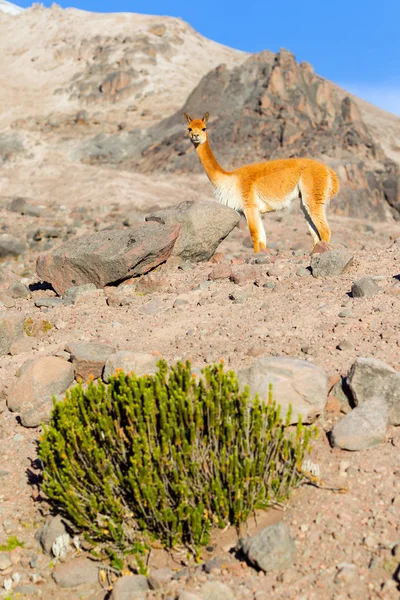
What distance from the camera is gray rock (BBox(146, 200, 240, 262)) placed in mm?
10711

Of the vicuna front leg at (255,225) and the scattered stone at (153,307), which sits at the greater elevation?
the vicuna front leg at (255,225)

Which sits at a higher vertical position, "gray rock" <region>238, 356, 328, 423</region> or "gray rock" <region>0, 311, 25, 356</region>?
"gray rock" <region>238, 356, 328, 423</region>

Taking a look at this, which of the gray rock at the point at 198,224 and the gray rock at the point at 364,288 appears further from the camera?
the gray rock at the point at 198,224

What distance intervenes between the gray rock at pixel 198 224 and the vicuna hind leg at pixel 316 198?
4.77ft

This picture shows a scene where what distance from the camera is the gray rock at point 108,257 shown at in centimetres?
968

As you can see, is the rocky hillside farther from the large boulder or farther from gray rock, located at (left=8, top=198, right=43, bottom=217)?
the large boulder

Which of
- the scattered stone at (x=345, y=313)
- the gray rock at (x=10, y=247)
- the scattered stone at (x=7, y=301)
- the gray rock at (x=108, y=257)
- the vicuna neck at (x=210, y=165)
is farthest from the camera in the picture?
the gray rock at (x=10, y=247)

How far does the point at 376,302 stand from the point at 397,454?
2863 mm

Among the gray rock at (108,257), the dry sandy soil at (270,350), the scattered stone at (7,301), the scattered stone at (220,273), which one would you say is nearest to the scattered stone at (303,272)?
the dry sandy soil at (270,350)

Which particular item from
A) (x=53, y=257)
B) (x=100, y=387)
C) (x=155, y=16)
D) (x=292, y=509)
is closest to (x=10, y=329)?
(x=53, y=257)

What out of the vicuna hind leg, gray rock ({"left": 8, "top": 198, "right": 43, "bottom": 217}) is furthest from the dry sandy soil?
gray rock ({"left": 8, "top": 198, "right": 43, "bottom": 217})

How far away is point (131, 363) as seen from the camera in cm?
613

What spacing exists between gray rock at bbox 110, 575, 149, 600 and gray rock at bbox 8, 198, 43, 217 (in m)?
17.8

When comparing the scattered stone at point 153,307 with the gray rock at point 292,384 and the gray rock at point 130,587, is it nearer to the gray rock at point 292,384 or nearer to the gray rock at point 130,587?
the gray rock at point 292,384
